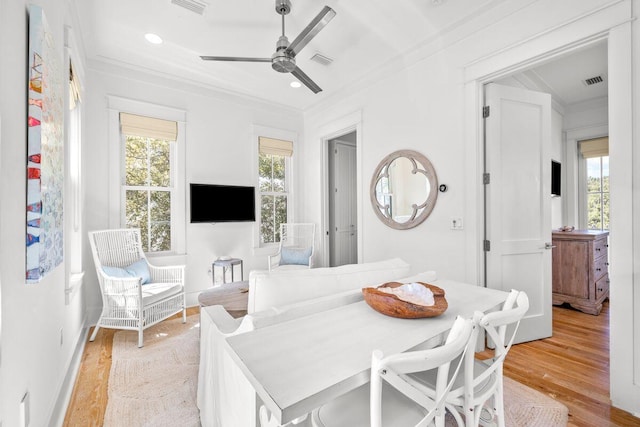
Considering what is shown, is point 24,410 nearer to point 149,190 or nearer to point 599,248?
point 149,190

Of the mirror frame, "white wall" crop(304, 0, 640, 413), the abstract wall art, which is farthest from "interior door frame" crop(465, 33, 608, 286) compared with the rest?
the abstract wall art

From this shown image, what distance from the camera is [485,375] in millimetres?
1130

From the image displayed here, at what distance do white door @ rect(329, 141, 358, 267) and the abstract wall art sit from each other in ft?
12.0

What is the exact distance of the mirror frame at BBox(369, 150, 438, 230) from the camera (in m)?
2.94

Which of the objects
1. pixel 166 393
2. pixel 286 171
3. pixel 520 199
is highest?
pixel 286 171

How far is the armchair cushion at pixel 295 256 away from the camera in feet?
13.6

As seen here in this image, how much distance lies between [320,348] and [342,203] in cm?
414

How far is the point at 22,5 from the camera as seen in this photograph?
4.09ft

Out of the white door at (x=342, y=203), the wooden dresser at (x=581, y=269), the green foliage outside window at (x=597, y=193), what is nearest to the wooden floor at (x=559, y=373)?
the wooden dresser at (x=581, y=269)

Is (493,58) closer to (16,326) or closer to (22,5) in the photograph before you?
(22,5)

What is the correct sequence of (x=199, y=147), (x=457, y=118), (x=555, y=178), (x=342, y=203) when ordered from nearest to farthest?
1. (x=457, y=118)
2. (x=199, y=147)
3. (x=555, y=178)
4. (x=342, y=203)

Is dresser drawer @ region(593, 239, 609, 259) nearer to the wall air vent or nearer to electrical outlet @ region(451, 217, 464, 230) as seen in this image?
electrical outlet @ region(451, 217, 464, 230)

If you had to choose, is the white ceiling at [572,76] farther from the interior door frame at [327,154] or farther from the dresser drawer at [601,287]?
the dresser drawer at [601,287]

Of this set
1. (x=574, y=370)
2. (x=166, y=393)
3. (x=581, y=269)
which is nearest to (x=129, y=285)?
(x=166, y=393)
